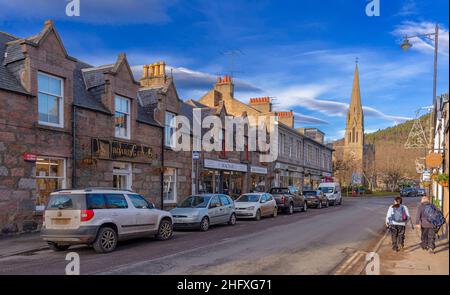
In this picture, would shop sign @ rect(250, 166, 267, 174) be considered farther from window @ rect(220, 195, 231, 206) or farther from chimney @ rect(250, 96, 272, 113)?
window @ rect(220, 195, 231, 206)

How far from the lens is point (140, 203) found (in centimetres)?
1277

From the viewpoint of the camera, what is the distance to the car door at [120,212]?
37.7 feet

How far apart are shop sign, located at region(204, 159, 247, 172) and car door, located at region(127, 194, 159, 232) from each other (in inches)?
537

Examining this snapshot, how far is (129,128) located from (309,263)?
42.7 ft

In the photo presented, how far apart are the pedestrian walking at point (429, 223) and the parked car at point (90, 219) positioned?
8.03 metres

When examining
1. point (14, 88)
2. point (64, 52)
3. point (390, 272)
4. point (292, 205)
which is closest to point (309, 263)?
point (390, 272)

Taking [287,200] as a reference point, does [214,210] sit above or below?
above

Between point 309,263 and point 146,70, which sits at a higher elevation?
point 146,70

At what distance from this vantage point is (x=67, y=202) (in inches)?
434

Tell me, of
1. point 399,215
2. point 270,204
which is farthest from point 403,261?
point 270,204

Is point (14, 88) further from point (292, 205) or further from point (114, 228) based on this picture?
point (292, 205)

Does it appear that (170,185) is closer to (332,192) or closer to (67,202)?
(67,202)

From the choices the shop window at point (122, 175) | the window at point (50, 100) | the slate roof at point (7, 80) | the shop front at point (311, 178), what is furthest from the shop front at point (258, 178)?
the slate roof at point (7, 80)

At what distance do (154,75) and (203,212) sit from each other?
12937 mm
